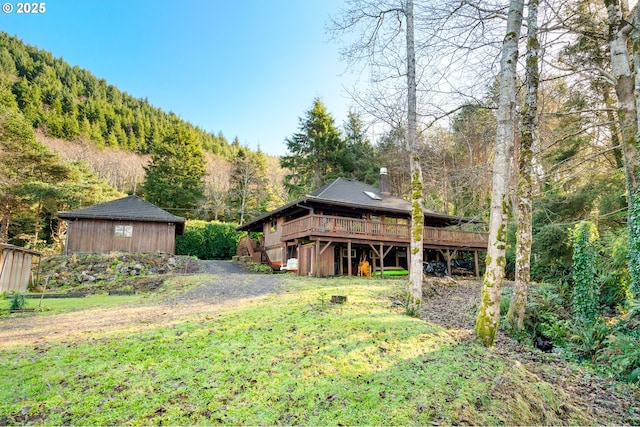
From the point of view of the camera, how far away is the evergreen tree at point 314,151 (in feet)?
105

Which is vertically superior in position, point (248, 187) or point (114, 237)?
point (248, 187)

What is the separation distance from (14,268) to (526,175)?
1618 centimetres

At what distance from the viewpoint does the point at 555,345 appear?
7.95 meters

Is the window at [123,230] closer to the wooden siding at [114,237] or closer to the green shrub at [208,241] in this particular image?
the wooden siding at [114,237]

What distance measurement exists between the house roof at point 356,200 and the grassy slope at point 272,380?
11.0 metres

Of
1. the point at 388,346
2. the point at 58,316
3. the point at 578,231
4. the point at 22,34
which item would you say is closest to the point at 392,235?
the point at 578,231

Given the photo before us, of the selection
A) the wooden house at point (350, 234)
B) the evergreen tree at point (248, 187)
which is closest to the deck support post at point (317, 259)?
the wooden house at point (350, 234)

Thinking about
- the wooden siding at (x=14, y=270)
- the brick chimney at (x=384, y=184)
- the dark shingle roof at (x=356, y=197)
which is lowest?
the wooden siding at (x=14, y=270)

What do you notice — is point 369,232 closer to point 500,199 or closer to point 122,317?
point 500,199

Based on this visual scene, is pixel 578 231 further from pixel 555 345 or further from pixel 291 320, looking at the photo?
pixel 291 320

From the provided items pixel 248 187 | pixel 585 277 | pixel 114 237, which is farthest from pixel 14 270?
pixel 248 187

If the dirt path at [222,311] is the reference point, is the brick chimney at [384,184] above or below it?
above

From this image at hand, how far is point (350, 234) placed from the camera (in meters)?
16.5

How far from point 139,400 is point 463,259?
878 inches
